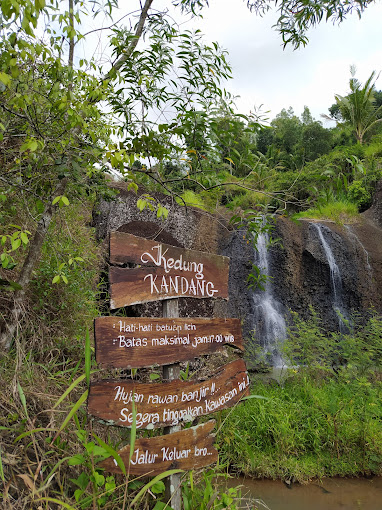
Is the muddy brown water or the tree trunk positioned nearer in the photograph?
the tree trunk

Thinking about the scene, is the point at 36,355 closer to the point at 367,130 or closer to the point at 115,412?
the point at 115,412

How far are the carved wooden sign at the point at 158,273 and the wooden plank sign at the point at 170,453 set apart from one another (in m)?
0.78

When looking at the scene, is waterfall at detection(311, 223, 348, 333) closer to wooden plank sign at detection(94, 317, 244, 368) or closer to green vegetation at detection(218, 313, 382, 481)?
green vegetation at detection(218, 313, 382, 481)

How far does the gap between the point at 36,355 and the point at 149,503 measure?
1.46m

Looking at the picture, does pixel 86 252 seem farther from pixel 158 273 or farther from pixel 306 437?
pixel 306 437

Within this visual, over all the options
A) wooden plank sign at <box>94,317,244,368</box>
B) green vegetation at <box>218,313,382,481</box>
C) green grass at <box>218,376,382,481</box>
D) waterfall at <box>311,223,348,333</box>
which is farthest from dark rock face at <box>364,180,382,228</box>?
wooden plank sign at <box>94,317,244,368</box>

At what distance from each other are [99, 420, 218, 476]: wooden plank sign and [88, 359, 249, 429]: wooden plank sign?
8cm

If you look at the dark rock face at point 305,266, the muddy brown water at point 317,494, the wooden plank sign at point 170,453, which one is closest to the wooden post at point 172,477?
the wooden plank sign at point 170,453

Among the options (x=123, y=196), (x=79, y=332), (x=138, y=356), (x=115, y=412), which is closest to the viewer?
(x=115, y=412)

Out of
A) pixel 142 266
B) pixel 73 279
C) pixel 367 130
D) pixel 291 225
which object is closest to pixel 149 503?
pixel 142 266

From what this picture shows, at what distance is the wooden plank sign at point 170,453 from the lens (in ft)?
7.08

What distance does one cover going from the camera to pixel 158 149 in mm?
2670

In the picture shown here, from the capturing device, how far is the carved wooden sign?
236 centimetres

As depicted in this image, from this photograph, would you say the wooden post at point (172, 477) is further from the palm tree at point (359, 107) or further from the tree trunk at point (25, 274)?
the palm tree at point (359, 107)
